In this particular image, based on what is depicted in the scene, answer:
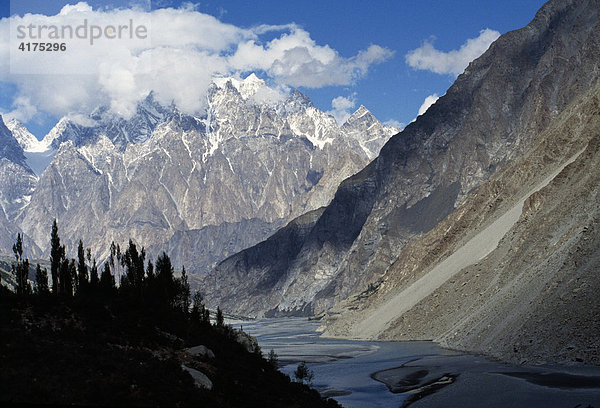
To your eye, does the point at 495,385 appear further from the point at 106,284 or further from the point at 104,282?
the point at 104,282

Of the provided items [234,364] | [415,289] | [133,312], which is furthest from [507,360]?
[415,289]

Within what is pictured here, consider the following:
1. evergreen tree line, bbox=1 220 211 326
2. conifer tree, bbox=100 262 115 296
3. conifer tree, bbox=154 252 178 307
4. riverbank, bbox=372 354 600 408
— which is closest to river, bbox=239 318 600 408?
riverbank, bbox=372 354 600 408

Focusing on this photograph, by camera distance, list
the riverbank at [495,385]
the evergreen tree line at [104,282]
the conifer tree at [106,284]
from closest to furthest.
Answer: the riverbank at [495,385], the evergreen tree line at [104,282], the conifer tree at [106,284]

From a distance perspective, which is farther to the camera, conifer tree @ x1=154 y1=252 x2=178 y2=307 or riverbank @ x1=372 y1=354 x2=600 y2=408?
conifer tree @ x1=154 y1=252 x2=178 y2=307

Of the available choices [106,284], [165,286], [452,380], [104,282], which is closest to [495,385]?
[452,380]

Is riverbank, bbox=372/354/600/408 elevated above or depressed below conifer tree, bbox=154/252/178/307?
below

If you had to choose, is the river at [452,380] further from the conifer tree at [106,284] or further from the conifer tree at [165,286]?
the conifer tree at [106,284]

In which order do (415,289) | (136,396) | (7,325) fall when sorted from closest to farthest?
(136,396), (7,325), (415,289)

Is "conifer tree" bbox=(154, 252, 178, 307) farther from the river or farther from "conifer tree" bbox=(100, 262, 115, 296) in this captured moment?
the river

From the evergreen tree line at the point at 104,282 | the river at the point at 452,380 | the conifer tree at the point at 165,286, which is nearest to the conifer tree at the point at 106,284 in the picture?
the evergreen tree line at the point at 104,282

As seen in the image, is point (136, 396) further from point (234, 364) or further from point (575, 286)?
point (575, 286)

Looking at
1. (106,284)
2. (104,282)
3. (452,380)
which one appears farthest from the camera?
(104,282)
